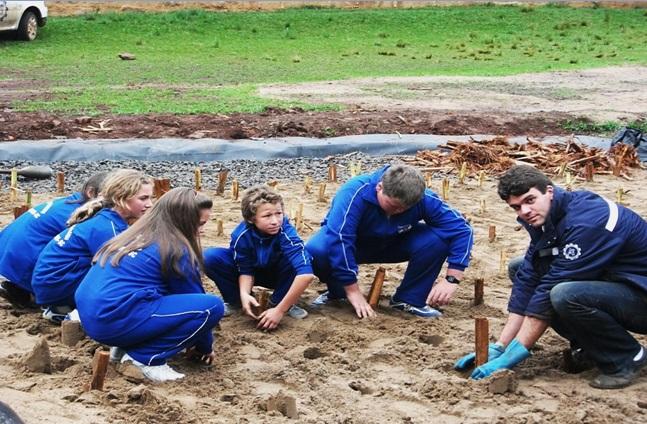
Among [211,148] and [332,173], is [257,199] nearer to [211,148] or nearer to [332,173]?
[332,173]

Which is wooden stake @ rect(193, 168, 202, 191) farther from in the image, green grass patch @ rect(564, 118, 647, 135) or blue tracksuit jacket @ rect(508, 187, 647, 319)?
green grass patch @ rect(564, 118, 647, 135)

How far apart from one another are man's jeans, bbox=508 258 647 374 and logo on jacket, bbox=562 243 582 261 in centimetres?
12

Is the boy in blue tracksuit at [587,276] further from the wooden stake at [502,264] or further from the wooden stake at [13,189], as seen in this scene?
the wooden stake at [13,189]

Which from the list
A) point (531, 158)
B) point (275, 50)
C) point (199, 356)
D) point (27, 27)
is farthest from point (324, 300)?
point (27, 27)

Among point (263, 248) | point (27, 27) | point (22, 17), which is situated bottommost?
point (27, 27)

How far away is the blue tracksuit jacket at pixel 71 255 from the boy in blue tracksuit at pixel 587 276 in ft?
6.72

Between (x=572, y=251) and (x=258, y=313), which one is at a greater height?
(x=572, y=251)

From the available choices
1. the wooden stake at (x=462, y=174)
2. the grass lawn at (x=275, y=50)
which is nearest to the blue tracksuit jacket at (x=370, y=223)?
the wooden stake at (x=462, y=174)

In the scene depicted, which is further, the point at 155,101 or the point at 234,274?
the point at 155,101

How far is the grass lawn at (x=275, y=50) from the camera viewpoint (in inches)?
604

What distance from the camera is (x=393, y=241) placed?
20.7ft

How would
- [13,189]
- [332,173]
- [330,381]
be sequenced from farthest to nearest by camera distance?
1. [332,173]
2. [13,189]
3. [330,381]

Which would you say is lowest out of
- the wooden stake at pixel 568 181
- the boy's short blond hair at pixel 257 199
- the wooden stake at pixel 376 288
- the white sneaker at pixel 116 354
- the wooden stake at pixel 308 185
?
the wooden stake at pixel 568 181

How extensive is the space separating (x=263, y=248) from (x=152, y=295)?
1100 millimetres
